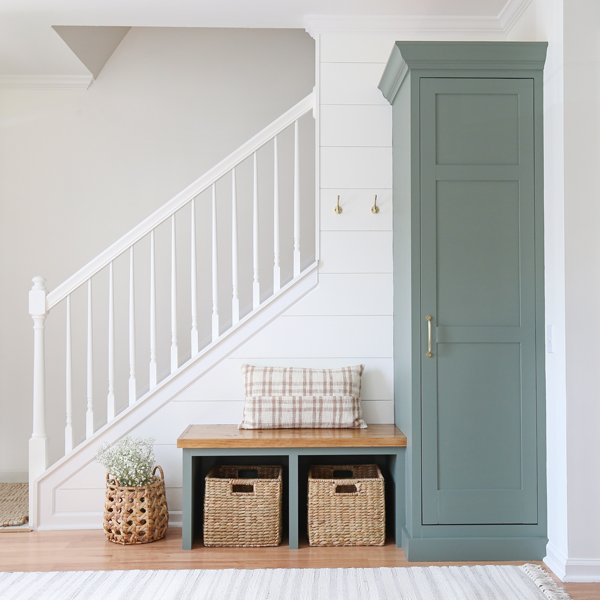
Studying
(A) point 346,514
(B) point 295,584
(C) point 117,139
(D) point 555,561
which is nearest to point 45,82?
(C) point 117,139

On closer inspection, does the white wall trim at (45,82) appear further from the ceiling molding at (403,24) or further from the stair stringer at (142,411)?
the stair stringer at (142,411)

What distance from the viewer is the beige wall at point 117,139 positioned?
398 centimetres

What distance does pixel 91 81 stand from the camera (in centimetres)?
396

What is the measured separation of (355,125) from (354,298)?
0.91m

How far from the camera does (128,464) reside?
286 cm

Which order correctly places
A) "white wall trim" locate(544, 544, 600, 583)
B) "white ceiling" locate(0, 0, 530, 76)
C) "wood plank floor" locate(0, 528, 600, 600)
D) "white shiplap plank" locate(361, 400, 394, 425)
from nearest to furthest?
1. "white wall trim" locate(544, 544, 600, 583)
2. "wood plank floor" locate(0, 528, 600, 600)
3. "white ceiling" locate(0, 0, 530, 76)
4. "white shiplap plank" locate(361, 400, 394, 425)

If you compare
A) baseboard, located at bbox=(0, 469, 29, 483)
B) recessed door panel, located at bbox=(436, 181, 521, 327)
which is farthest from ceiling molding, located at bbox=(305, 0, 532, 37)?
baseboard, located at bbox=(0, 469, 29, 483)

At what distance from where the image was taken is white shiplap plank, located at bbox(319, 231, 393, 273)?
10.4ft

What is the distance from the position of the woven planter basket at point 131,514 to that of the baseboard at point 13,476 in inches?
52.3

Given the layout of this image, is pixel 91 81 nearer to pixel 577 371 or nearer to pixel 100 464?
pixel 100 464

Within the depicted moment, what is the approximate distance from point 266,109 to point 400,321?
6.15 feet

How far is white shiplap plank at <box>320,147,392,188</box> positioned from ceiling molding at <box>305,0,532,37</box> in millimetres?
636

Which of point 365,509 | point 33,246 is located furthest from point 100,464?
point 33,246

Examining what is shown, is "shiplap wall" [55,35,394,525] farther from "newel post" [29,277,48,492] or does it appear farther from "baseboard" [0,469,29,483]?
"baseboard" [0,469,29,483]
